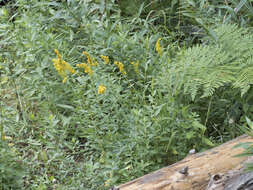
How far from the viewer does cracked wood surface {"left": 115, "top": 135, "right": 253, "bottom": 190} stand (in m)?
2.53

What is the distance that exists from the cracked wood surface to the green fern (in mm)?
518

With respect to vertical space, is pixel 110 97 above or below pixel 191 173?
above

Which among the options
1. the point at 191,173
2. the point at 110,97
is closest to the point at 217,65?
the point at 110,97

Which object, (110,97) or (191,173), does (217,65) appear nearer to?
(110,97)

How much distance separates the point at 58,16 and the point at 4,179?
1.81 m

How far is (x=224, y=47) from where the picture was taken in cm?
343

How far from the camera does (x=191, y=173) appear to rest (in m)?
2.56

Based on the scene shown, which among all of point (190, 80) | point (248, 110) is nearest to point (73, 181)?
point (190, 80)

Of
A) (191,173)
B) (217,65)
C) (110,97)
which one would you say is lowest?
(191,173)

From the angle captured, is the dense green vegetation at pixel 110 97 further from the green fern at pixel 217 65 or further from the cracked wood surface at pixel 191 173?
the cracked wood surface at pixel 191 173

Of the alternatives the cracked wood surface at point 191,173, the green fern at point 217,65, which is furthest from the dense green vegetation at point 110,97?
the cracked wood surface at point 191,173

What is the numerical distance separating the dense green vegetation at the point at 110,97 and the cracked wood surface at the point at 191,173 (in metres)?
0.31

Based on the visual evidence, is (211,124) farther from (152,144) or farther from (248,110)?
(152,144)

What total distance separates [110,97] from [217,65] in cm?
88
